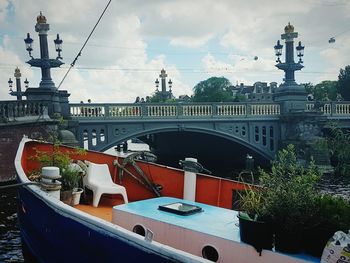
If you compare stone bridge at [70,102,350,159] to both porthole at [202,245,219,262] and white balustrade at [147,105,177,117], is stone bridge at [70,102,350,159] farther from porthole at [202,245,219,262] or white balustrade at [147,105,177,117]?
porthole at [202,245,219,262]

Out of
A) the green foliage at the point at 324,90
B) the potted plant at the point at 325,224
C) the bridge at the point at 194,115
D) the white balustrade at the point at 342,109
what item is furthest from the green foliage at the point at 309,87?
the potted plant at the point at 325,224

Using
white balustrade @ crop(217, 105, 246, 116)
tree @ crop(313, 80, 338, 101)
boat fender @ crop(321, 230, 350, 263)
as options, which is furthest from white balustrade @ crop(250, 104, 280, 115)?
tree @ crop(313, 80, 338, 101)

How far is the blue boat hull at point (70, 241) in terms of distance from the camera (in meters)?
3.42

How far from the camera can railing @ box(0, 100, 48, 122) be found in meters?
14.0

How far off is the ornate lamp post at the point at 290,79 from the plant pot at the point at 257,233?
1846 cm

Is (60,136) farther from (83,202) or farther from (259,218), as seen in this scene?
(259,218)

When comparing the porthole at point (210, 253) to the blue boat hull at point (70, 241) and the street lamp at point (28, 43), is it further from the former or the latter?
the street lamp at point (28, 43)

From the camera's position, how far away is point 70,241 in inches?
178

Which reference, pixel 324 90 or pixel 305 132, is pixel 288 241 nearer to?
pixel 305 132

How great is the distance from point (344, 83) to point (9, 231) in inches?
1977

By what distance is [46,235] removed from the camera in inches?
214

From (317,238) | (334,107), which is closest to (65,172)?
(317,238)

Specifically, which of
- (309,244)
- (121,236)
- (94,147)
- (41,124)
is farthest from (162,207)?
(94,147)

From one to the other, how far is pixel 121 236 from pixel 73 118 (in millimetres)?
15427
